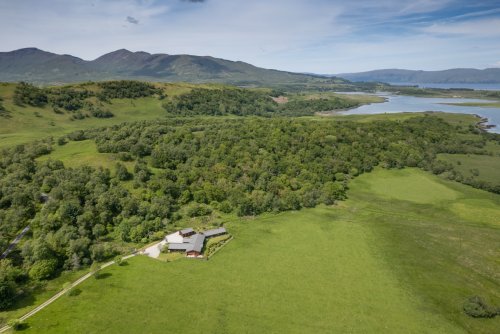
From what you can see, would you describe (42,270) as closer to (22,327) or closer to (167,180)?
(22,327)

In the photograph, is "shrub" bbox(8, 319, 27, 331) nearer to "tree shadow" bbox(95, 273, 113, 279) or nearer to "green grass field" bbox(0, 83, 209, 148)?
"tree shadow" bbox(95, 273, 113, 279)

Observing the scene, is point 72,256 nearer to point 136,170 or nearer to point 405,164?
point 136,170

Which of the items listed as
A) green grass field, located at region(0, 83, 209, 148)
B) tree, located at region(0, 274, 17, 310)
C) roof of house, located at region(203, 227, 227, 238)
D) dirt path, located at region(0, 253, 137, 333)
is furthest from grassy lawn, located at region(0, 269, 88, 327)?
green grass field, located at region(0, 83, 209, 148)

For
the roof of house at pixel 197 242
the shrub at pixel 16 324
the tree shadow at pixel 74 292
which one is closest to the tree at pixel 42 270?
the tree shadow at pixel 74 292

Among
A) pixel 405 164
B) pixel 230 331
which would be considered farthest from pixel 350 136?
pixel 230 331

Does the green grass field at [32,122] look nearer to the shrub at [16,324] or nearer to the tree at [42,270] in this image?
the tree at [42,270]

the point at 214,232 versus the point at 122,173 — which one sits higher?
the point at 122,173

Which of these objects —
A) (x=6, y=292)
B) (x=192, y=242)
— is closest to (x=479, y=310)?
(x=192, y=242)
